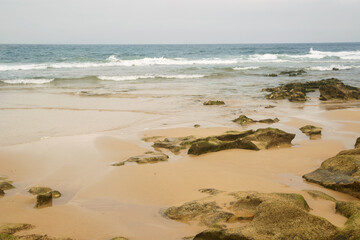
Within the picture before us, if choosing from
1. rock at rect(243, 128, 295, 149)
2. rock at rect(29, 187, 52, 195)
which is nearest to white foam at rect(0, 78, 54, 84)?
rock at rect(243, 128, 295, 149)

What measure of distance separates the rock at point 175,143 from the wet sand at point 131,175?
0.59 feet

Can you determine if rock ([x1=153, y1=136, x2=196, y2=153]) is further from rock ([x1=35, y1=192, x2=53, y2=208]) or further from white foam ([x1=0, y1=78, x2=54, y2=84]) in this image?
white foam ([x1=0, y1=78, x2=54, y2=84])

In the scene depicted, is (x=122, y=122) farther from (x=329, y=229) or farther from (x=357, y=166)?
(x=329, y=229)

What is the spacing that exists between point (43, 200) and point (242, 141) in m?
3.72

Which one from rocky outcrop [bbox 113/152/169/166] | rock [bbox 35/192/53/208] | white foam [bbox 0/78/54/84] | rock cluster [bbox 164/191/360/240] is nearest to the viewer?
rock cluster [bbox 164/191/360/240]

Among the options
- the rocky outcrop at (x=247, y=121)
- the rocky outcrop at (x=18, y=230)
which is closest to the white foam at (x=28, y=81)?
the rocky outcrop at (x=247, y=121)

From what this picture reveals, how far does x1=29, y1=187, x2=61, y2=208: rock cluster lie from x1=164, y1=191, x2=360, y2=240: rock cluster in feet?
4.86

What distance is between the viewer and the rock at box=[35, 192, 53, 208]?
3950mm

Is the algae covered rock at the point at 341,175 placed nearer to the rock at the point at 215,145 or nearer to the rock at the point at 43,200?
the rock at the point at 215,145

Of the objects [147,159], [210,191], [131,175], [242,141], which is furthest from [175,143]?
[210,191]

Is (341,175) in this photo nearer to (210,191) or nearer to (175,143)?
(210,191)

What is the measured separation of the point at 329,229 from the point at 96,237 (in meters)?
2.08

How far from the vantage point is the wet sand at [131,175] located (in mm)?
3504

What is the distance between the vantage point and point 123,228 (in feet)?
11.0
